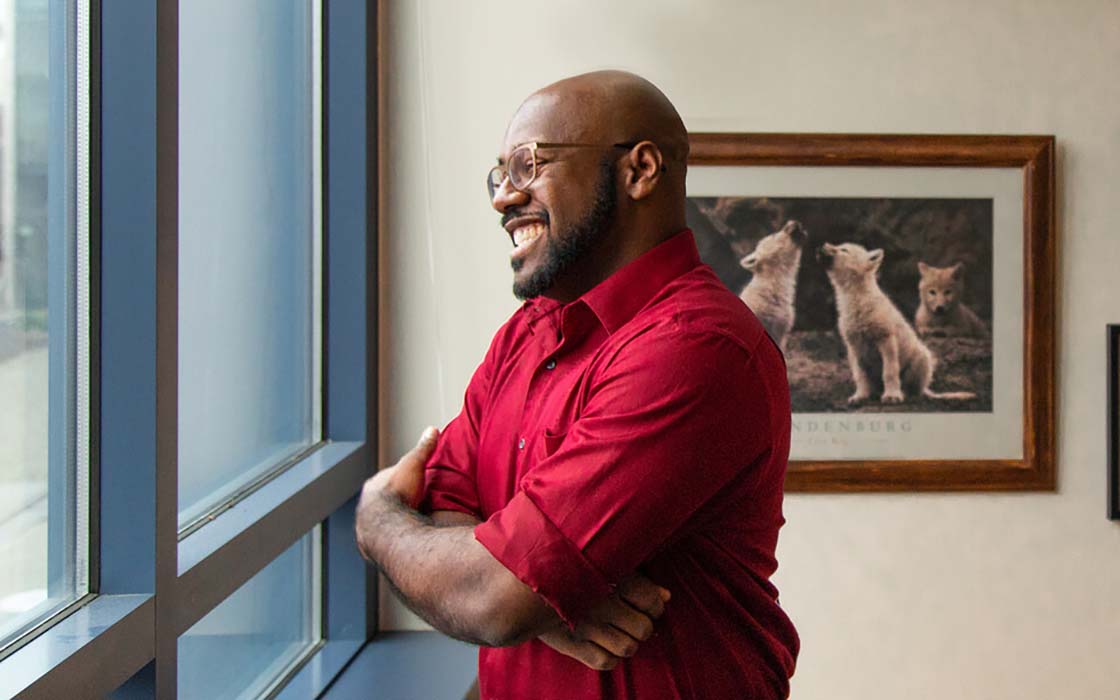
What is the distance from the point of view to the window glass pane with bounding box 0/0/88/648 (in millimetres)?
1426

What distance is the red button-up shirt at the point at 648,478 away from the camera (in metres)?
1.32

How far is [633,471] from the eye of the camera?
132 cm

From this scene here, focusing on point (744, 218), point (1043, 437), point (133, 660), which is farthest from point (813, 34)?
point (133, 660)

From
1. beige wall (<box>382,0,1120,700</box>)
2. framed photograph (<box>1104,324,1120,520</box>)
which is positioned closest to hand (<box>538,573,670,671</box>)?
beige wall (<box>382,0,1120,700</box>)

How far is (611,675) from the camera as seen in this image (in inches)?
57.9

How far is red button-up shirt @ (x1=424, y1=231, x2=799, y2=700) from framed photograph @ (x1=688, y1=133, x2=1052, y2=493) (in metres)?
1.29

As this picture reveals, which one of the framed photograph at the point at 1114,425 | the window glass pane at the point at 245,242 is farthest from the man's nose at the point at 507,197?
the framed photograph at the point at 1114,425

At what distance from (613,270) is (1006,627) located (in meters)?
1.84

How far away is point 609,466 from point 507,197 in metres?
0.43

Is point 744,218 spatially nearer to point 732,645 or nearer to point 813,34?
point 813,34

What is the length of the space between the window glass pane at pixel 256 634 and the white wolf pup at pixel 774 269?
1.17m

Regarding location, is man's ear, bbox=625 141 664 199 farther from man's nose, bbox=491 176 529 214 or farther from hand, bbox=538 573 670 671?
hand, bbox=538 573 670 671

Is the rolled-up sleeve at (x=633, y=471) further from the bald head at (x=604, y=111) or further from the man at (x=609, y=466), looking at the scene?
the bald head at (x=604, y=111)

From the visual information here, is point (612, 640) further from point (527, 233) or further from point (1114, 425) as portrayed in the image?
point (1114, 425)
